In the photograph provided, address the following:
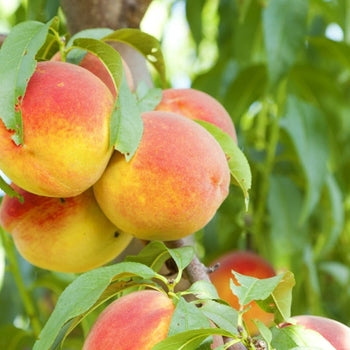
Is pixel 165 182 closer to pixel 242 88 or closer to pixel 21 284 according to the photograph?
pixel 21 284

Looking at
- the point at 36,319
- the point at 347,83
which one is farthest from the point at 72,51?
the point at 347,83

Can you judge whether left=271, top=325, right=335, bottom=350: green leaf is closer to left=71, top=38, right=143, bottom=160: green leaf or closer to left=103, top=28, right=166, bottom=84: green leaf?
left=71, top=38, right=143, bottom=160: green leaf

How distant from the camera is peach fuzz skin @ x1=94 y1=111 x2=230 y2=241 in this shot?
0.75 m

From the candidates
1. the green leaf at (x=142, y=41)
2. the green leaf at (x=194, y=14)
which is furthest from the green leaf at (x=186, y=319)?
the green leaf at (x=194, y=14)

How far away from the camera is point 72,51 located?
2.81ft

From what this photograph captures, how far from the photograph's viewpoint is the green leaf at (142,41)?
2.91 feet

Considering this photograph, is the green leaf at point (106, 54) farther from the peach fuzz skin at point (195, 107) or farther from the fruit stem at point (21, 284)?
the fruit stem at point (21, 284)

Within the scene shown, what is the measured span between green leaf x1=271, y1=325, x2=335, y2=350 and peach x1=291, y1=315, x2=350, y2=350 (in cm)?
4

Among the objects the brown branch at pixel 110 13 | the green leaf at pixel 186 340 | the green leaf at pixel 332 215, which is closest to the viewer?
the green leaf at pixel 186 340

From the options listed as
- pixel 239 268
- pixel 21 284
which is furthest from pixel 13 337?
pixel 239 268

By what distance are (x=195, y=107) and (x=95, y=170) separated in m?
0.19

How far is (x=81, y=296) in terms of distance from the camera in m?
0.69

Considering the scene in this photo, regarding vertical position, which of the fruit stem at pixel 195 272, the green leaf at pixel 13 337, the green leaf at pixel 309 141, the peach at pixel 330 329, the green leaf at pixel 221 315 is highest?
the green leaf at pixel 221 315

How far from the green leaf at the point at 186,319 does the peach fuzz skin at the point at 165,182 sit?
0.36 ft
